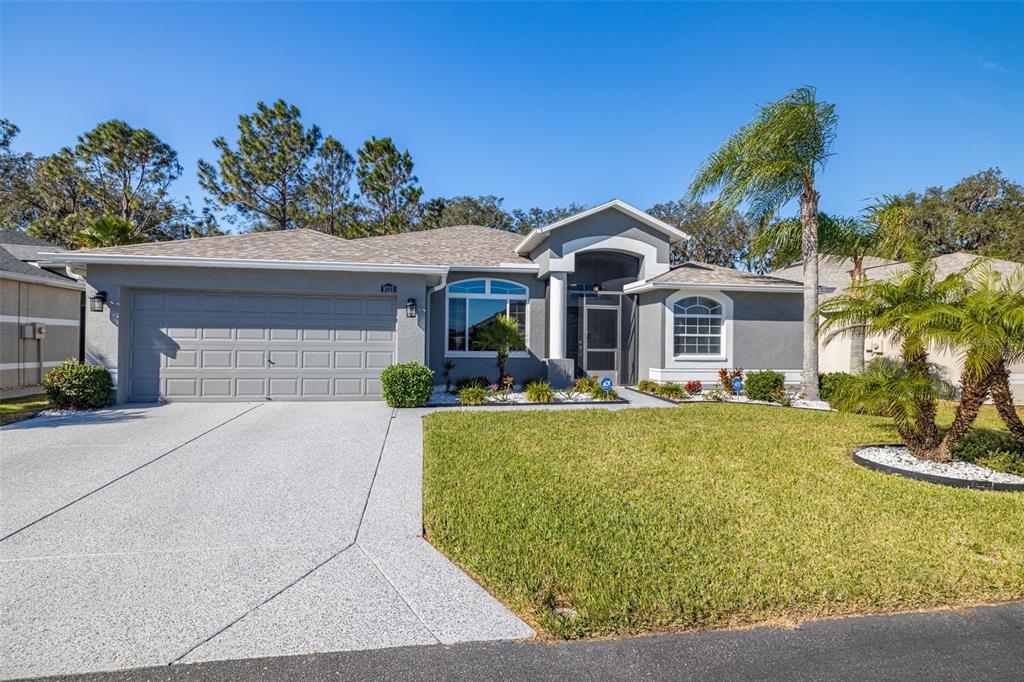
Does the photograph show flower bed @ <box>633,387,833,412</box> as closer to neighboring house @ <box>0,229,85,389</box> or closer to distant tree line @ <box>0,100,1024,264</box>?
neighboring house @ <box>0,229,85,389</box>

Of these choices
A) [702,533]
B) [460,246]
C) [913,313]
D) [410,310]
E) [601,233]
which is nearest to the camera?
[702,533]

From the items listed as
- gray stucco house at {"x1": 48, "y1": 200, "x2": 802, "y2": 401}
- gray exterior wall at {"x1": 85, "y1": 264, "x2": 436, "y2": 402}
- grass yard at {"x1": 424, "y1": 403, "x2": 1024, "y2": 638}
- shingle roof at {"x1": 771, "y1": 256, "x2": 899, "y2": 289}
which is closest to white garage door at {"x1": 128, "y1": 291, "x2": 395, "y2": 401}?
gray stucco house at {"x1": 48, "y1": 200, "x2": 802, "y2": 401}

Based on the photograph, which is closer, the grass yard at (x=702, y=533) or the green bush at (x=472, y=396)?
the grass yard at (x=702, y=533)

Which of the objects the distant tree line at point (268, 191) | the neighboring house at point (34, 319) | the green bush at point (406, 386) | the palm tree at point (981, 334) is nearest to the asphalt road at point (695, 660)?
the palm tree at point (981, 334)

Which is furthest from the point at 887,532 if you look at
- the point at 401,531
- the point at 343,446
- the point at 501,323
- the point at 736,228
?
the point at 736,228

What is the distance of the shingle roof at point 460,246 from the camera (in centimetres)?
1502

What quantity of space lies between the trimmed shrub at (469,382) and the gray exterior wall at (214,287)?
5.44 feet

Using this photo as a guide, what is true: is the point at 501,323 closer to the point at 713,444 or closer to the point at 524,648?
the point at 713,444

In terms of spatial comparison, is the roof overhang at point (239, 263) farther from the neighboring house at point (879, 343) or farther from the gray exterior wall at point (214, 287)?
the neighboring house at point (879, 343)

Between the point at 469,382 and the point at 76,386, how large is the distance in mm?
8377

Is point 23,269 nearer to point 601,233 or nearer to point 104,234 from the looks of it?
point 104,234

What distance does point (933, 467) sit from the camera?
6.47 m

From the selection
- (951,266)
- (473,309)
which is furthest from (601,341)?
(951,266)

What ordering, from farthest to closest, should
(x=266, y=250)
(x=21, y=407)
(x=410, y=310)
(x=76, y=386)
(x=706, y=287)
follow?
(x=706, y=287) → (x=266, y=250) → (x=410, y=310) → (x=21, y=407) → (x=76, y=386)
